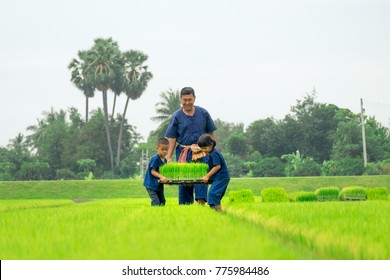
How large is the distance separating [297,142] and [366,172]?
15284 mm

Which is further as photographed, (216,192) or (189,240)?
(216,192)

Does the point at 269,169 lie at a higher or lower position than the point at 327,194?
higher

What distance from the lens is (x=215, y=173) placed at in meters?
8.67

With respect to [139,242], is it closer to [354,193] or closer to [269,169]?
[354,193]

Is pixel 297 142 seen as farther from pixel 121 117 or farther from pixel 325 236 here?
pixel 325 236

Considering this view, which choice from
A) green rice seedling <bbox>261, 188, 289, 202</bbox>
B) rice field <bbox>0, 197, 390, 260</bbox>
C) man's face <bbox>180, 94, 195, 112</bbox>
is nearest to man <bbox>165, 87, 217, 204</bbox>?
man's face <bbox>180, 94, 195, 112</bbox>

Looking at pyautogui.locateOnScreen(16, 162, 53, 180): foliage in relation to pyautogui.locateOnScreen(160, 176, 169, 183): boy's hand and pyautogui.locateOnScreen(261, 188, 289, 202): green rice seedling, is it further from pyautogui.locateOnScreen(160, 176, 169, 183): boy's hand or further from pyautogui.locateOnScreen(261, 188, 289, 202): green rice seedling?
pyautogui.locateOnScreen(160, 176, 169, 183): boy's hand

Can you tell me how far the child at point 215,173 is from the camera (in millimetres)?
8500

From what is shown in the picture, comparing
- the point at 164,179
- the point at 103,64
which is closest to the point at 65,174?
the point at 103,64

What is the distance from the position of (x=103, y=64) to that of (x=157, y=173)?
56749 mm

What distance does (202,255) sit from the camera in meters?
3.09

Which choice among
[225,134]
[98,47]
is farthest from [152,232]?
[225,134]

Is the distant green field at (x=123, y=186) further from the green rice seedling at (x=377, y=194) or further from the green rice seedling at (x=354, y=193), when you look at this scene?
the green rice seedling at (x=377, y=194)

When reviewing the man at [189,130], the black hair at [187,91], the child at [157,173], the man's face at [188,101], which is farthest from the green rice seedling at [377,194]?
the black hair at [187,91]
